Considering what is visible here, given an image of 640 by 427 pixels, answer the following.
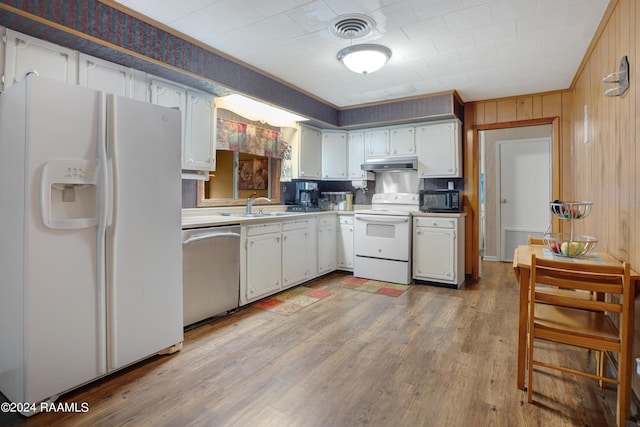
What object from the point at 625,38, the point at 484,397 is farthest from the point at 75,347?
the point at 625,38

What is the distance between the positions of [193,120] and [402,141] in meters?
2.89

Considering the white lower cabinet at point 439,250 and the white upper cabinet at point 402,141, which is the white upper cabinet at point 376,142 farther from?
the white lower cabinet at point 439,250

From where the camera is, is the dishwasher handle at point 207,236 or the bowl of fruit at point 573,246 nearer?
the bowl of fruit at point 573,246

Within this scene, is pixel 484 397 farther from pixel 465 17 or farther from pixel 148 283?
pixel 465 17

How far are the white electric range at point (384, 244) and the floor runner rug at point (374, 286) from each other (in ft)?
0.29

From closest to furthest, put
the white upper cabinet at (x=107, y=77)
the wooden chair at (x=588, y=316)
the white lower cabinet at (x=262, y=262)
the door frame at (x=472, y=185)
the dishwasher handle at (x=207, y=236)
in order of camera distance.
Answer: the wooden chair at (x=588, y=316) < the white upper cabinet at (x=107, y=77) < the dishwasher handle at (x=207, y=236) < the white lower cabinet at (x=262, y=262) < the door frame at (x=472, y=185)

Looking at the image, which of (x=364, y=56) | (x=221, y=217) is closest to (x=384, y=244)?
(x=221, y=217)

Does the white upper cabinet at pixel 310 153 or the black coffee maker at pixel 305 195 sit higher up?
the white upper cabinet at pixel 310 153

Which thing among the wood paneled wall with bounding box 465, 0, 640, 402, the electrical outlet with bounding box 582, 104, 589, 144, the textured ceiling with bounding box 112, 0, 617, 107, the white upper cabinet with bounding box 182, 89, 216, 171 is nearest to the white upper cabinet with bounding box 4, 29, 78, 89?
the textured ceiling with bounding box 112, 0, 617, 107

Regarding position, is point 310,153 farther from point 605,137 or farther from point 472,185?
point 605,137

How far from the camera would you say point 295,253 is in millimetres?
4105

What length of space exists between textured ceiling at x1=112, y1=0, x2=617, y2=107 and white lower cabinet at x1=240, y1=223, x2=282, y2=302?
172 cm

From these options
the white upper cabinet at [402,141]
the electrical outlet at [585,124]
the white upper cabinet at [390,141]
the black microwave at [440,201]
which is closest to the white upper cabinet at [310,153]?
the white upper cabinet at [390,141]

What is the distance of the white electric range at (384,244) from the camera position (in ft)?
14.3
